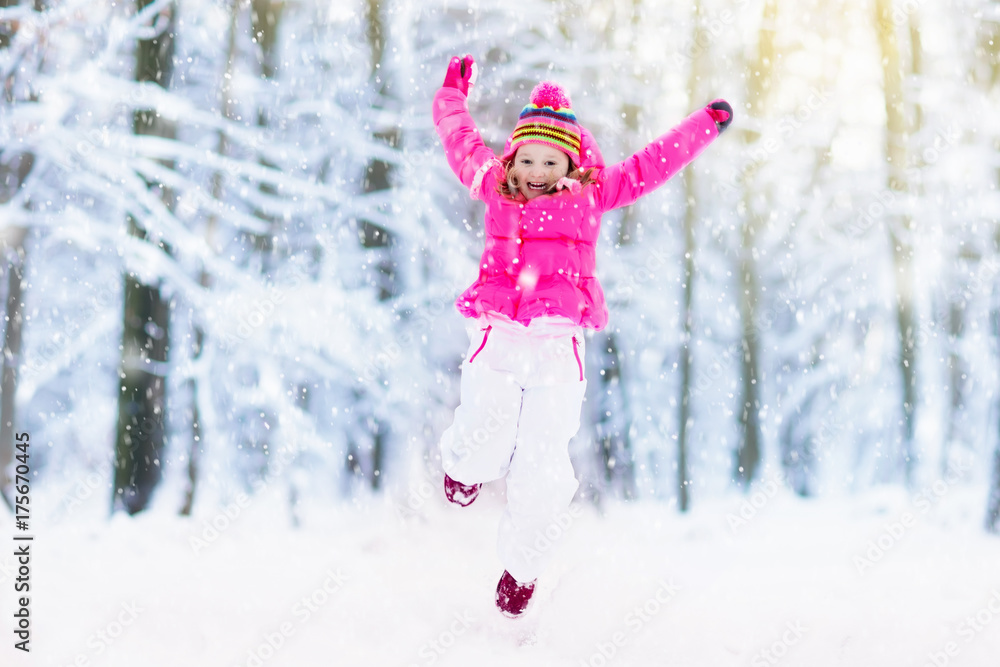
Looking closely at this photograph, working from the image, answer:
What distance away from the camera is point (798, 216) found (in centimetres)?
241

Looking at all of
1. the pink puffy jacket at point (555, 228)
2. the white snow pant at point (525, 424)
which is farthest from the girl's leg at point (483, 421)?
the pink puffy jacket at point (555, 228)

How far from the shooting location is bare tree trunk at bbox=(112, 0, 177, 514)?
2.30m

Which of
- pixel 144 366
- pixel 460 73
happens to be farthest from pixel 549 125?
pixel 144 366

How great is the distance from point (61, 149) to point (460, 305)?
1.73 metres

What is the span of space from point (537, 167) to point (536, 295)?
355mm

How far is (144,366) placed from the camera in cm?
234

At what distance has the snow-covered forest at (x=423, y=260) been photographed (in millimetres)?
2305

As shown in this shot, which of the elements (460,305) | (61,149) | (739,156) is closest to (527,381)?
(460,305)

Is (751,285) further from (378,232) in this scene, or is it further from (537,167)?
(378,232)

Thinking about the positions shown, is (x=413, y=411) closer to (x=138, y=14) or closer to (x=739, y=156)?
(x=739, y=156)

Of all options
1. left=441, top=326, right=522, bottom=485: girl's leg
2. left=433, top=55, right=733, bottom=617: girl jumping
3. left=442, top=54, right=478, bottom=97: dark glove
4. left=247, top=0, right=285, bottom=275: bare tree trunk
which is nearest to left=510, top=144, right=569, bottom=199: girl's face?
left=433, top=55, right=733, bottom=617: girl jumping

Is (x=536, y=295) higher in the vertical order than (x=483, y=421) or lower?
higher

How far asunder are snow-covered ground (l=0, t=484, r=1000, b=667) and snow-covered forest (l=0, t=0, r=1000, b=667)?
0.03m

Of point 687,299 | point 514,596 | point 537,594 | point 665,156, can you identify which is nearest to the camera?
point 665,156
